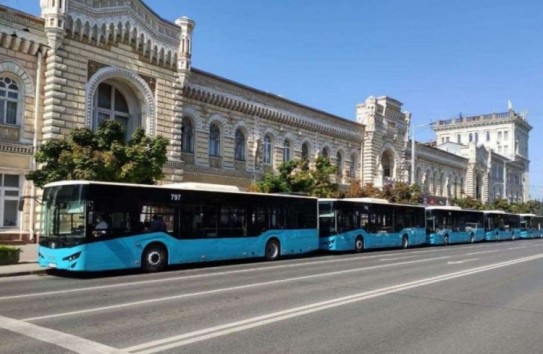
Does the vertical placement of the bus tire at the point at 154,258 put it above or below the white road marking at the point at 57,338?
above

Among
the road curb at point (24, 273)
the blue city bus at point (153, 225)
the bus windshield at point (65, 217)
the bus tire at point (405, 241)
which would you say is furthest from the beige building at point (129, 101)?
the bus tire at point (405, 241)

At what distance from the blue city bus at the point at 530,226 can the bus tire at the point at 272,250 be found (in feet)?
145

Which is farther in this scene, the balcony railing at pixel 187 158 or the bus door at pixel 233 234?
the balcony railing at pixel 187 158

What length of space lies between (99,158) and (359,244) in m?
15.2

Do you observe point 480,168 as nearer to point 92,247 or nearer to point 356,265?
point 356,265

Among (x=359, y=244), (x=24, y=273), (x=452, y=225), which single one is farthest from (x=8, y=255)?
(x=452, y=225)

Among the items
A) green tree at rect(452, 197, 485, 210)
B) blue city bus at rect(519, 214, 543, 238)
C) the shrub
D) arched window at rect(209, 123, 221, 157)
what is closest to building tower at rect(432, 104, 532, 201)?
green tree at rect(452, 197, 485, 210)

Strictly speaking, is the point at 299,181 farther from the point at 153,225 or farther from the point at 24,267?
the point at 24,267

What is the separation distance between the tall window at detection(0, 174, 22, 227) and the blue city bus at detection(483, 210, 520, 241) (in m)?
38.9

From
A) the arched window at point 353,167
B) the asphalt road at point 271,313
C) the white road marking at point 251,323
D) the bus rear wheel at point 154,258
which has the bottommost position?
the asphalt road at point 271,313

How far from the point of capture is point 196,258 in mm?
19438

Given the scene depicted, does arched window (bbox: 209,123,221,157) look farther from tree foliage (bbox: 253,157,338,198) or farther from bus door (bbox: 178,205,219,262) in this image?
bus door (bbox: 178,205,219,262)

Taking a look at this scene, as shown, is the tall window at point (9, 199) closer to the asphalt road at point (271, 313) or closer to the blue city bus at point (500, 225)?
the asphalt road at point (271, 313)

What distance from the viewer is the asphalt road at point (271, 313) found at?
→ 7.67 meters
